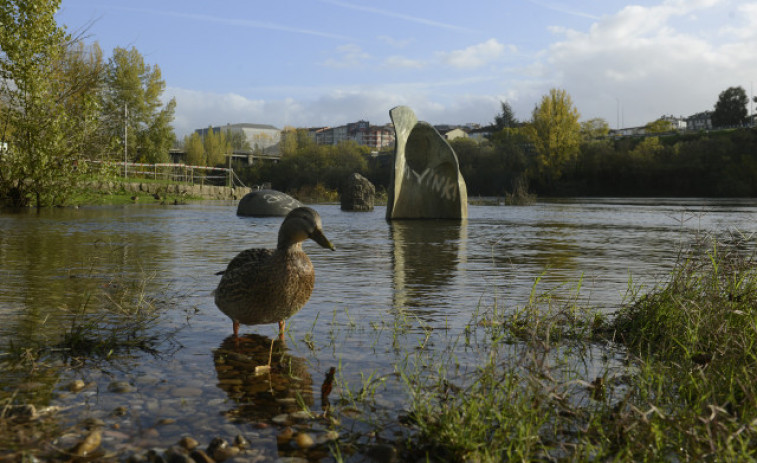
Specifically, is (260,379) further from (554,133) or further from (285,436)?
(554,133)

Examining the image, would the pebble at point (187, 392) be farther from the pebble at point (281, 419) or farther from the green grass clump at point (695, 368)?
the green grass clump at point (695, 368)

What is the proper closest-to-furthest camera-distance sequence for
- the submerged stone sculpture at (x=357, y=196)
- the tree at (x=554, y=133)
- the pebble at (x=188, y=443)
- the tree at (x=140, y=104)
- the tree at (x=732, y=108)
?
the pebble at (x=188, y=443)
the submerged stone sculpture at (x=357, y=196)
the tree at (x=140, y=104)
the tree at (x=554, y=133)
the tree at (x=732, y=108)

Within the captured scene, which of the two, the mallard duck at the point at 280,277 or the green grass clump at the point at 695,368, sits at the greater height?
the mallard duck at the point at 280,277

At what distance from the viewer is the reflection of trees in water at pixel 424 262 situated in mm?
6832

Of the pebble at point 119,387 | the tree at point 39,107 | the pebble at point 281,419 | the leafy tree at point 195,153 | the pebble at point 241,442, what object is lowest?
the pebble at point 281,419

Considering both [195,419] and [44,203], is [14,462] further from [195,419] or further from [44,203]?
[44,203]

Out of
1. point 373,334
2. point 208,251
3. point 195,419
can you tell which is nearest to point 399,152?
point 208,251

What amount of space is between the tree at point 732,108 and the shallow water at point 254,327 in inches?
3533

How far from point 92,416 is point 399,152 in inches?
744

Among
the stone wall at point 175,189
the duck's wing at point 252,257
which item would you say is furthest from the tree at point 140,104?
the duck's wing at point 252,257

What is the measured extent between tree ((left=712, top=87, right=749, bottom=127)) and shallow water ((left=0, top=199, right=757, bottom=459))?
8974cm

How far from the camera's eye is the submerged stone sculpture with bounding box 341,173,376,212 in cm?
3020

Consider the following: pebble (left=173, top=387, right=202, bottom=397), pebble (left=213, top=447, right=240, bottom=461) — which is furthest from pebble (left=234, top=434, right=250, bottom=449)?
pebble (left=173, top=387, right=202, bottom=397)

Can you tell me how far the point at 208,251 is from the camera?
11.2 m
